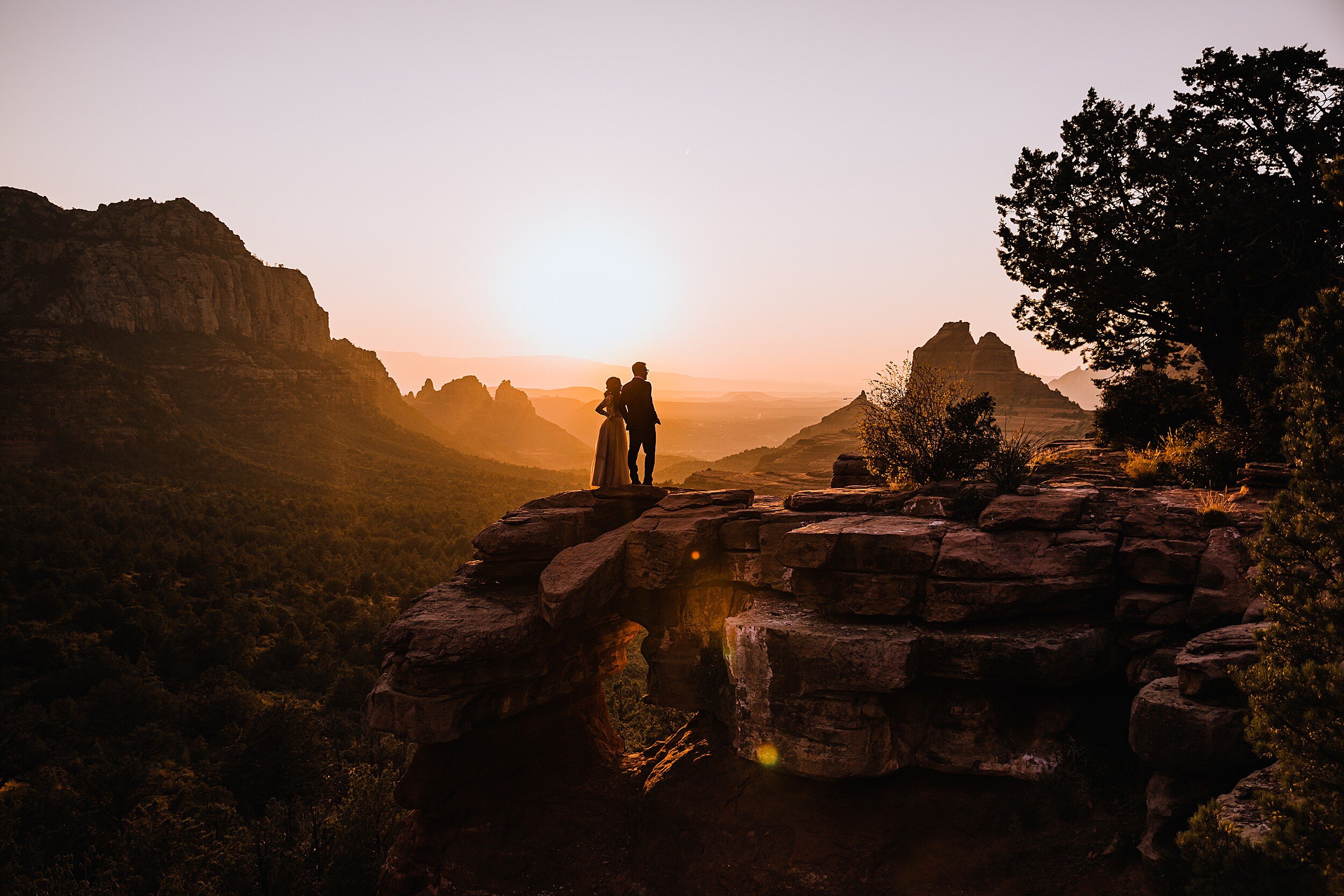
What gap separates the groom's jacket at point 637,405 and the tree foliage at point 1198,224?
1220cm

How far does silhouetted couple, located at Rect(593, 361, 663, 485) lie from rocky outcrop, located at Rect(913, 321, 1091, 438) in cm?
3384

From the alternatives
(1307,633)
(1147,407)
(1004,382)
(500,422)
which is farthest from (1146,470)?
(500,422)

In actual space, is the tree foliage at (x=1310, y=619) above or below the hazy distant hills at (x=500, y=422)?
below

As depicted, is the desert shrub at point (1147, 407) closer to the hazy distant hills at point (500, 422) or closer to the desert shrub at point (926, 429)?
the desert shrub at point (926, 429)

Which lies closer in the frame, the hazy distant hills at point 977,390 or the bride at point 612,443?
the bride at point 612,443

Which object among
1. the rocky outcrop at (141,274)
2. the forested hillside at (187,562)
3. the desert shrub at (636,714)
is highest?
the rocky outcrop at (141,274)

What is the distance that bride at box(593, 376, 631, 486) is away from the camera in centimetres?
1692

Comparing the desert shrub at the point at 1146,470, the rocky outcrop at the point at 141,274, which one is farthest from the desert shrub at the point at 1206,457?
the rocky outcrop at the point at 141,274

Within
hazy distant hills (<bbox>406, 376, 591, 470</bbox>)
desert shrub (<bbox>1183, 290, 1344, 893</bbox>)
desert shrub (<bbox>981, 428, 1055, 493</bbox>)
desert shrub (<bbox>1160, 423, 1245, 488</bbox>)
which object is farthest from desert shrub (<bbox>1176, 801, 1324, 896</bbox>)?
hazy distant hills (<bbox>406, 376, 591, 470</bbox>)

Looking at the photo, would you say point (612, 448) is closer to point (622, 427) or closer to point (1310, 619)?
point (622, 427)

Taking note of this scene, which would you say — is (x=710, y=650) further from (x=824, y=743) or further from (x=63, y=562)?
(x=63, y=562)

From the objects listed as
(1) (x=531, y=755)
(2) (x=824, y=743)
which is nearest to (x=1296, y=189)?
(2) (x=824, y=743)

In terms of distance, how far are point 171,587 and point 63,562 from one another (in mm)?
5422

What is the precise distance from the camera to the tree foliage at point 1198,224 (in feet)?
49.8
